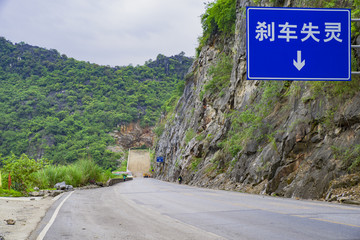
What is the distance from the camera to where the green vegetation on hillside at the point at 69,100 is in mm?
109812

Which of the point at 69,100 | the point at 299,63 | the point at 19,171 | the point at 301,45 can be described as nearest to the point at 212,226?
the point at 299,63

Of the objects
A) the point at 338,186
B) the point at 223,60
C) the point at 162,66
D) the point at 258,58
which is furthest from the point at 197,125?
the point at 162,66

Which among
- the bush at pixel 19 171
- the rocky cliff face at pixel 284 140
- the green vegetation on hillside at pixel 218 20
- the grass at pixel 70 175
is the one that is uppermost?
the green vegetation on hillside at pixel 218 20

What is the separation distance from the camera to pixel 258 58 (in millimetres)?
10508

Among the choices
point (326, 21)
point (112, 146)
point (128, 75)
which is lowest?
point (112, 146)

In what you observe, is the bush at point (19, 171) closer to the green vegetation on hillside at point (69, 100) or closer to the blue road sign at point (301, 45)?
the blue road sign at point (301, 45)

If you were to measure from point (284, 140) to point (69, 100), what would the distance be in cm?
13565

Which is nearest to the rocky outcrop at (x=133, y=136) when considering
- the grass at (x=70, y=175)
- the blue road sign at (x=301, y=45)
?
the grass at (x=70, y=175)

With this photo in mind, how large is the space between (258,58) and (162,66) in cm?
19060

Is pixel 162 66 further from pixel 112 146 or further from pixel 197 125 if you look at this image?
pixel 197 125

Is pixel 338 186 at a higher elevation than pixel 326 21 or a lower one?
lower

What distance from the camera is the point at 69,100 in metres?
147

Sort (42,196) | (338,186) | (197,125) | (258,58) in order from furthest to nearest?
(197,125), (42,196), (338,186), (258,58)

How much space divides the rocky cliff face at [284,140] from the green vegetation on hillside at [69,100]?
153ft
